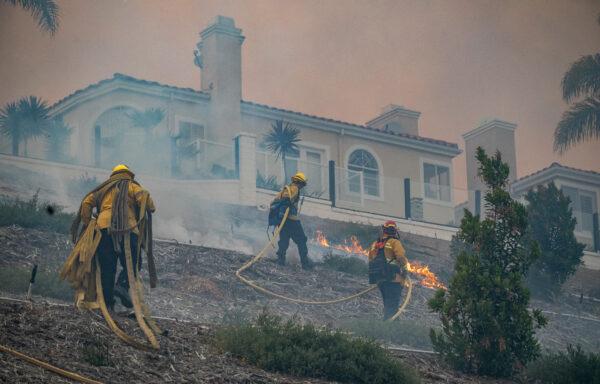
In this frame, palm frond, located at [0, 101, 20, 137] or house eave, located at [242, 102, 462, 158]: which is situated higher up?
house eave, located at [242, 102, 462, 158]

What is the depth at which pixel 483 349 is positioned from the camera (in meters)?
13.3

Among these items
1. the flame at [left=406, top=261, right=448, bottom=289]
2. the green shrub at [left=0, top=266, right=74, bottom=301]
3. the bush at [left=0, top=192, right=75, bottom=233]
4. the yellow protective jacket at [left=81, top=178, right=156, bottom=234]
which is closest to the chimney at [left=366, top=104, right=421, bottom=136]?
the flame at [left=406, top=261, right=448, bottom=289]

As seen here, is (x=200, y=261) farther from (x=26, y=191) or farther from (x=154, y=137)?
(x=154, y=137)

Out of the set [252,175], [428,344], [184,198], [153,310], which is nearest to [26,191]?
[184,198]

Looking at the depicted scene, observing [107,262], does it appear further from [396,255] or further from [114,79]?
[114,79]

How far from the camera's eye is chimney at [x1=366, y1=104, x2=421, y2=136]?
37156 mm

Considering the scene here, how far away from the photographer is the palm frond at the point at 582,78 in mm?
29406

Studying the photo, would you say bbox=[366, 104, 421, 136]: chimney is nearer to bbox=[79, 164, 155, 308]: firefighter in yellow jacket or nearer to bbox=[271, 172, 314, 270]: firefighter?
bbox=[271, 172, 314, 270]: firefighter

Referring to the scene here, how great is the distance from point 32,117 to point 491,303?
16886 millimetres

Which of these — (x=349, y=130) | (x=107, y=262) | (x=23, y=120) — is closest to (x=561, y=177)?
(x=349, y=130)

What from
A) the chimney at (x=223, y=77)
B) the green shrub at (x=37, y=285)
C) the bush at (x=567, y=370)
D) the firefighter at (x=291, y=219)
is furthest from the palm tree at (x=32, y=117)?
the bush at (x=567, y=370)

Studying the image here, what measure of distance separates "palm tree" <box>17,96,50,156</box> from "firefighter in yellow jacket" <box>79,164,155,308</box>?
14.4 metres

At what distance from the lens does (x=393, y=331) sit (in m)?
16.3

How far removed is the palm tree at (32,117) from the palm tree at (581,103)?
15.1 meters
